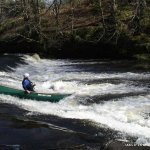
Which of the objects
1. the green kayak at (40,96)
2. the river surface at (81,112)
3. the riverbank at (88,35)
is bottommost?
the river surface at (81,112)

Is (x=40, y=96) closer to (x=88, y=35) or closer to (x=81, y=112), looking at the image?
(x=81, y=112)

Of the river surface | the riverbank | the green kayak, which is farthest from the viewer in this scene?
the riverbank

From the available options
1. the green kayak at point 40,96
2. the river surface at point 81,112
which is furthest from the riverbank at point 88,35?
the green kayak at point 40,96

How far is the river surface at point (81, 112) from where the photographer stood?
34.7 feet

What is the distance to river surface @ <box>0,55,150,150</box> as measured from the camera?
1056 cm

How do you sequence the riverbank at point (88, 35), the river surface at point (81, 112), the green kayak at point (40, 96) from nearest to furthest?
the river surface at point (81, 112) < the green kayak at point (40, 96) < the riverbank at point (88, 35)

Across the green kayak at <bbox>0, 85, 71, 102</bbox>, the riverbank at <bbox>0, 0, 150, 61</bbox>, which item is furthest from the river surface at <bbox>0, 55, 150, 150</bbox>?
the riverbank at <bbox>0, 0, 150, 61</bbox>

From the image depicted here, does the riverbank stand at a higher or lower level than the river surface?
higher

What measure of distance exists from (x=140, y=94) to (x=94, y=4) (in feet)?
69.3

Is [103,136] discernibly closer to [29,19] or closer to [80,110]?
[80,110]

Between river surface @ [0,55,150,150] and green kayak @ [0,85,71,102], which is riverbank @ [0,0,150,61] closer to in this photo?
river surface @ [0,55,150,150]

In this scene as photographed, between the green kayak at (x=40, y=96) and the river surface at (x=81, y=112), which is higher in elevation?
the green kayak at (x=40, y=96)

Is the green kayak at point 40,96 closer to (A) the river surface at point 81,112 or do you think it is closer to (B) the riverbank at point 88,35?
(A) the river surface at point 81,112

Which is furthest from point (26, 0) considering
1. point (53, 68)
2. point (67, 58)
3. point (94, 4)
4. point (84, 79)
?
point (84, 79)
